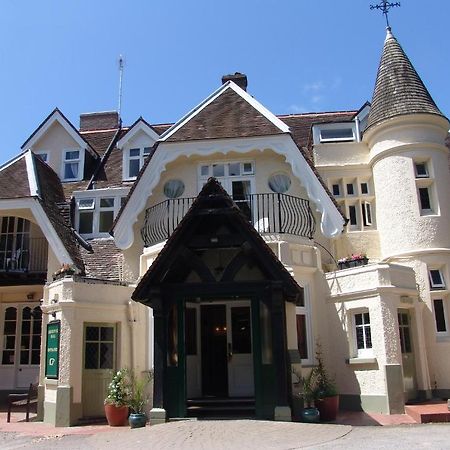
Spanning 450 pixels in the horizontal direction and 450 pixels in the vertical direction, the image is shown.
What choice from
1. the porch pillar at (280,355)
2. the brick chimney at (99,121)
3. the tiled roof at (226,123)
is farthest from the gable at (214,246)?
the brick chimney at (99,121)

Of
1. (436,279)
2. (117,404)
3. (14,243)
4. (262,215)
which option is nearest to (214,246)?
(262,215)

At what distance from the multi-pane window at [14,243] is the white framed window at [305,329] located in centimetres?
939

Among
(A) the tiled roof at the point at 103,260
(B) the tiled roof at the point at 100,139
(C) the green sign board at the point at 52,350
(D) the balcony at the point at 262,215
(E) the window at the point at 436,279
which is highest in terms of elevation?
(B) the tiled roof at the point at 100,139

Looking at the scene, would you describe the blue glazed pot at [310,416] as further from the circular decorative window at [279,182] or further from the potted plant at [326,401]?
the circular decorative window at [279,182]

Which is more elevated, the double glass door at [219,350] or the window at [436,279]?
the window at [436,279]

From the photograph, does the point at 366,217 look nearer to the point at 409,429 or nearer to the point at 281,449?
the point at 409,429

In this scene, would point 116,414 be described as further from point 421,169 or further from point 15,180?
point 421,169

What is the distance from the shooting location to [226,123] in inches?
637

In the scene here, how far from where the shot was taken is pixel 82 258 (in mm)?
16359

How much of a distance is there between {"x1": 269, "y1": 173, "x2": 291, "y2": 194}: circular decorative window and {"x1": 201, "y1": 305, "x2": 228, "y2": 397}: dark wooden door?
12.7 feet

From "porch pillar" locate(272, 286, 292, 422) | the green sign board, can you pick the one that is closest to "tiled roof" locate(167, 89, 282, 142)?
"porch pillar" locate(272, 286, 292, 422)

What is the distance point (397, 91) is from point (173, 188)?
7.58 meters

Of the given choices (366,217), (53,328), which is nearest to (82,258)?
(53,328)

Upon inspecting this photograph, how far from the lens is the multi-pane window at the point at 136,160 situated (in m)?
19.0
